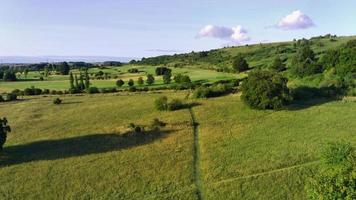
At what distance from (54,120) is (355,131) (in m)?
44.8

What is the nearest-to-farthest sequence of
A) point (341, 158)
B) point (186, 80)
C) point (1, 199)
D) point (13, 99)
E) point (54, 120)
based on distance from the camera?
point (341, 158), point (1, 199), point (54, 120), point (13, 99), point (186, 80)

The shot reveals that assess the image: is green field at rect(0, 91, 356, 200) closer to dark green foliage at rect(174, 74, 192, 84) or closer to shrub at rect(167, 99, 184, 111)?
shrub at rect(167, 99, 184, 111)

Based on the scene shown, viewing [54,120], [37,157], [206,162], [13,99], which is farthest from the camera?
[13,99]

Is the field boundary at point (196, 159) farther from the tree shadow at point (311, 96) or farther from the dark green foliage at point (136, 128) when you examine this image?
the tree shadow at point (311, 96)

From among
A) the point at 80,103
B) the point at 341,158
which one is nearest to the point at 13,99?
the point at 80,103

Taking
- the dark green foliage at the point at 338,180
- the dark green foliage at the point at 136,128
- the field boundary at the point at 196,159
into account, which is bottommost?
the field boundary at the point at 196,159

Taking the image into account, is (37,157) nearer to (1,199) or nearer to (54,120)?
(1,199)

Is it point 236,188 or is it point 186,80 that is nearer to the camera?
point 236,188

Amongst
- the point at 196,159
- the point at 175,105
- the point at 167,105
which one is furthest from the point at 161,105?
the point at 196,159

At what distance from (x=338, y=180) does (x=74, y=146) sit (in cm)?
3278

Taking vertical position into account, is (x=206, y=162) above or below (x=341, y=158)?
below

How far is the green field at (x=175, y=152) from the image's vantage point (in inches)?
1528

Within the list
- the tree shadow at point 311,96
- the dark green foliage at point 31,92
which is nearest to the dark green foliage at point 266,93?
the tree shadow at point 311,96

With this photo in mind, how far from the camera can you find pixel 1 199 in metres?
37.8
